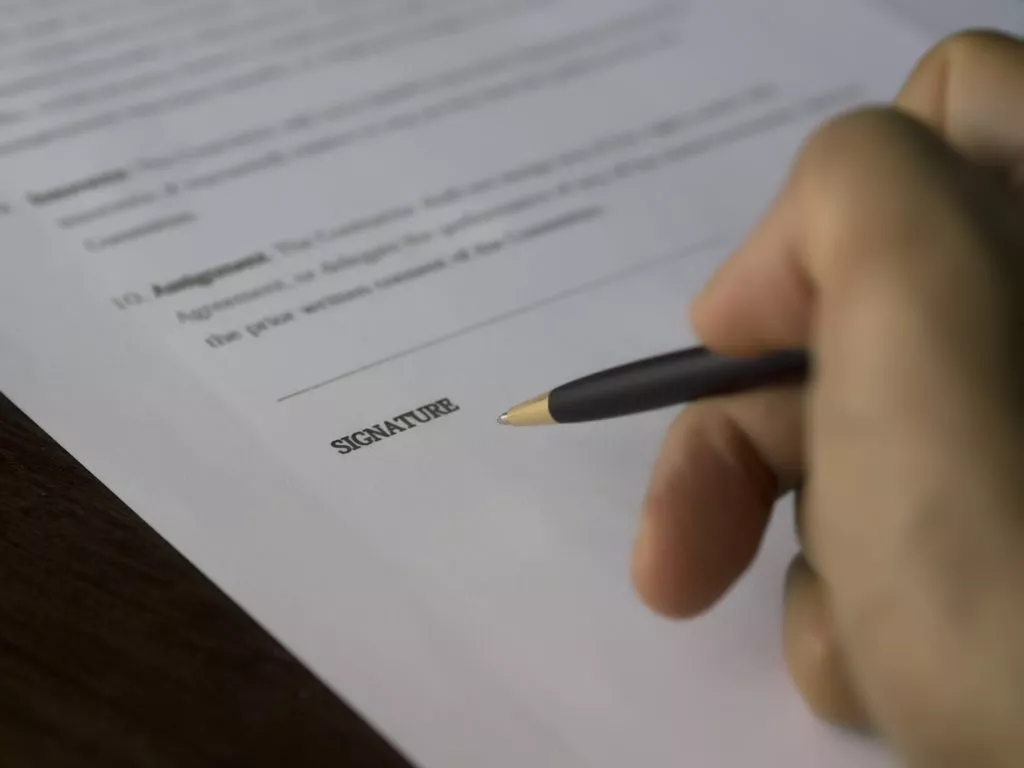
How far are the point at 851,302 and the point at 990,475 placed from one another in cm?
4

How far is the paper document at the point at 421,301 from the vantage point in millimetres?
302

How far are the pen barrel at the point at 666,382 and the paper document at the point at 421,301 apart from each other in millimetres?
26

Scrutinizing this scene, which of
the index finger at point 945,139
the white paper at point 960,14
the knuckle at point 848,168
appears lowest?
the white paper at point 960,14

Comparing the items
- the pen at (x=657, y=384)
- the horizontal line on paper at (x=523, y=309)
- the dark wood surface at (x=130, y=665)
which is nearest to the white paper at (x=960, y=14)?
the horizontal line on paper at (x=523, y=309)

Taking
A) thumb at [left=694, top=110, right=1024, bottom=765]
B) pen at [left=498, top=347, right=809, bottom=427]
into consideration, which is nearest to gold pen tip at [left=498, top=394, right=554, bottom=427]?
pen at [left=498, top=347, right=809, bottom=427]

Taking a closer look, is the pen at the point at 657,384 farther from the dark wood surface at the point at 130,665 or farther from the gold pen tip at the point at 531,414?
the dark wood surface at the point at 130,665

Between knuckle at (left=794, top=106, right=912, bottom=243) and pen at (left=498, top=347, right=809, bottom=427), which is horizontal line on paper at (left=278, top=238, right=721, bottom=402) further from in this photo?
knuckle at (left=794, top=106, right=912, bottom=243)

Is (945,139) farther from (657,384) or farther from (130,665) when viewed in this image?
(130,665)

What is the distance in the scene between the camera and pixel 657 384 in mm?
326

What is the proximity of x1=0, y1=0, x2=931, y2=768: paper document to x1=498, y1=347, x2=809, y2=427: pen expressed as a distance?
0.02 metres

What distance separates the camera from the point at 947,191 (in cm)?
22

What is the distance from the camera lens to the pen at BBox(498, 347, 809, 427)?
31cm

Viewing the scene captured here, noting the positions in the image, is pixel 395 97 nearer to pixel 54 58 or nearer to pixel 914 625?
pixel 54 58

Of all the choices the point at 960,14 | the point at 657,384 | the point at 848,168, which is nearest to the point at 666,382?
the point at 657,384
